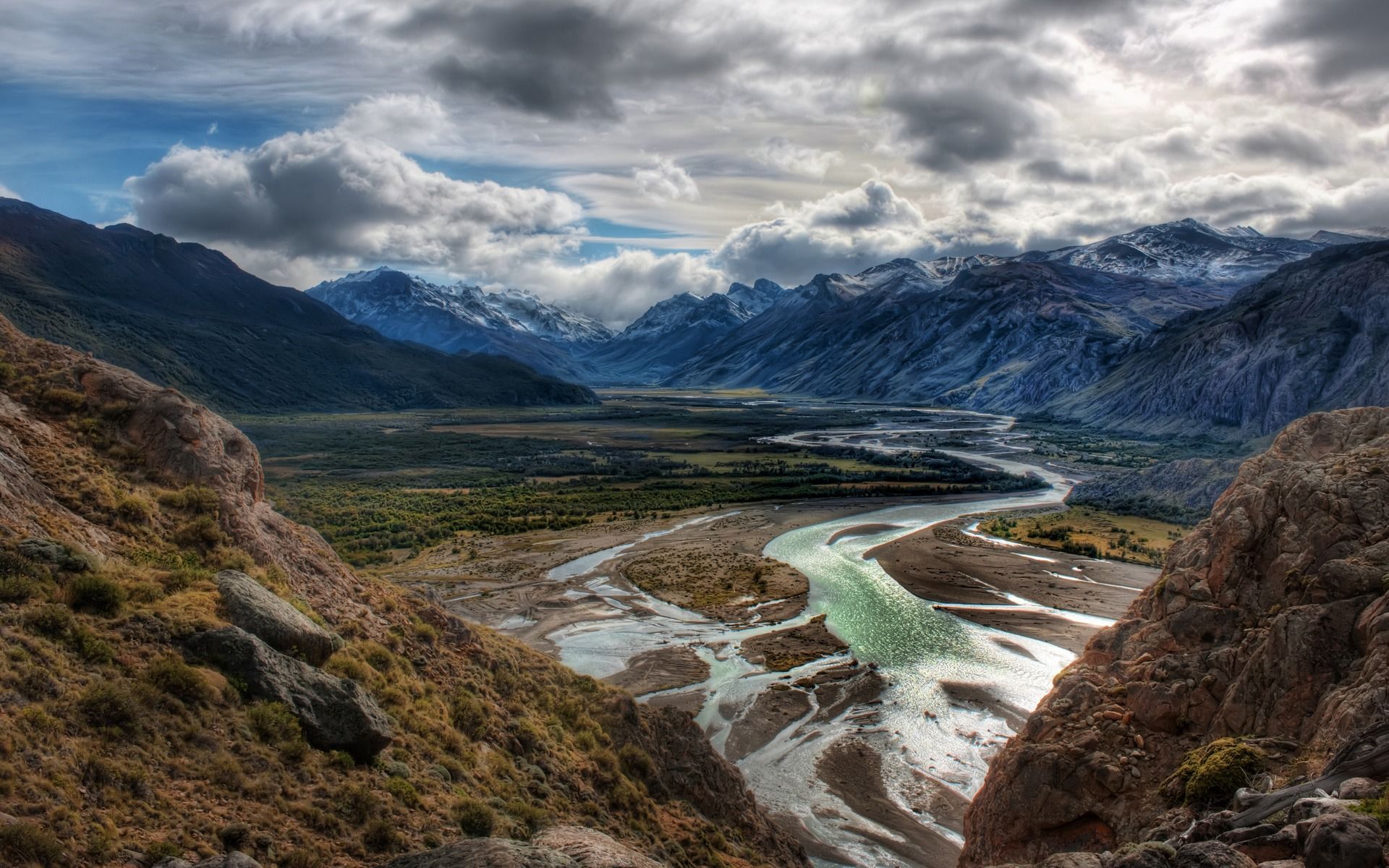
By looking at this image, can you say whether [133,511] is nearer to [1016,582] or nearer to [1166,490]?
[1016,582]

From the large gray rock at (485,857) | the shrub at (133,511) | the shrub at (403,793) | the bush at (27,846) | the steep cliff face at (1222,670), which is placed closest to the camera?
the bush at (27,846)

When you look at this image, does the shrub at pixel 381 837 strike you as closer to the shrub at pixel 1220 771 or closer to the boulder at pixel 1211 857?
the boulder at pixel 1211 857

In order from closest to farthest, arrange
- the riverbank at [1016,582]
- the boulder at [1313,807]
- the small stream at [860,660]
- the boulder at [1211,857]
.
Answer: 1. the boulder at [1211,857]
2. the boulder at [1313,807]
3. the small stream at [860,660]
4. the riverbank at [1016,582]

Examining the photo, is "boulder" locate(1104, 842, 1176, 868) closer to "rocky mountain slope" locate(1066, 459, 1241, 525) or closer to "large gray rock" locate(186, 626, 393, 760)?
"large gray rock" locate(186, 626, 393, 760)

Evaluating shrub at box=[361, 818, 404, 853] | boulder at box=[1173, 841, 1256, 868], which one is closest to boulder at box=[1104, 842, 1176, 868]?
boulder at box=[1173, 841, 1256, 868]

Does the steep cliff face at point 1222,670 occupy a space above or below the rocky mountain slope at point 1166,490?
above

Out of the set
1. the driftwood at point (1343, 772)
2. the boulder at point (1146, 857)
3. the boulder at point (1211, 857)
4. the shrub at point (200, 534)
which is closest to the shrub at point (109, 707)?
the shrub at point (200, 534)
